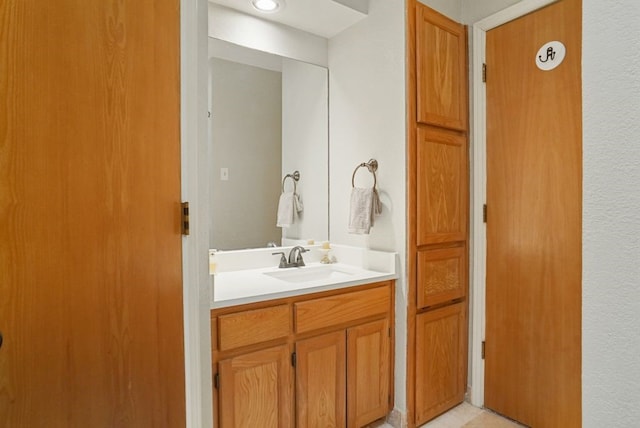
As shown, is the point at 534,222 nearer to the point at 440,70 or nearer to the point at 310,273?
the point at 440,70

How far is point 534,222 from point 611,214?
156 cm

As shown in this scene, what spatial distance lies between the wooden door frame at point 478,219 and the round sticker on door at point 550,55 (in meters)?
0.31

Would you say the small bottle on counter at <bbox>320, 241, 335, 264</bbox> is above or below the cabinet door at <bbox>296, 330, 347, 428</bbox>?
above

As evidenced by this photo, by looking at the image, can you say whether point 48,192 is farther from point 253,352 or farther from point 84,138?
point 253,352

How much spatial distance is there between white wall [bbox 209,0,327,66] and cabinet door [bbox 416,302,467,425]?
5.69ft

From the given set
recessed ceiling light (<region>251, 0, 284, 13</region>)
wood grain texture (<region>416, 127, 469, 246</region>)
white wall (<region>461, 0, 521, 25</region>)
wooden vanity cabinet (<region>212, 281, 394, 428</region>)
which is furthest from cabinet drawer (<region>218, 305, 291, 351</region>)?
white wall (<region>461, 0, 521, 25</region>)

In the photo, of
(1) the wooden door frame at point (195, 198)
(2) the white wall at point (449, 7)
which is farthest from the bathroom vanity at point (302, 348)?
(2) the white wall at point (449, 7)

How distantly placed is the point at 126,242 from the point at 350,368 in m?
1.21

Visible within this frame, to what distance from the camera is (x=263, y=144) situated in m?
2.19

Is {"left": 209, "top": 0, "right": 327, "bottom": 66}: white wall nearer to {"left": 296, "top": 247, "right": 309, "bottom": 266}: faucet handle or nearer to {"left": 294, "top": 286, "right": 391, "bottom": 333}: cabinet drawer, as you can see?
{"left": 296, "top": 247, "right": 309, "bottom": 266}: faucet handle

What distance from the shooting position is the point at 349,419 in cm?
175

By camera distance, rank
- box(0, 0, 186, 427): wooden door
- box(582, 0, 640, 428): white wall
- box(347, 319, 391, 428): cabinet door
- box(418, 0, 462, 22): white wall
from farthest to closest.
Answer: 1. box(418, 0, 462, 22): white wall
2. box(347, 319, 391, 428): cabinet door
3. box(0, 0, 186, 427): wooden door
4. box(582, 0, 640, 428): white wall

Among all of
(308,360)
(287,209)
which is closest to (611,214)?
(308,360)

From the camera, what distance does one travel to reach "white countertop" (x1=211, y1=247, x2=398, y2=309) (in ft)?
4.86
